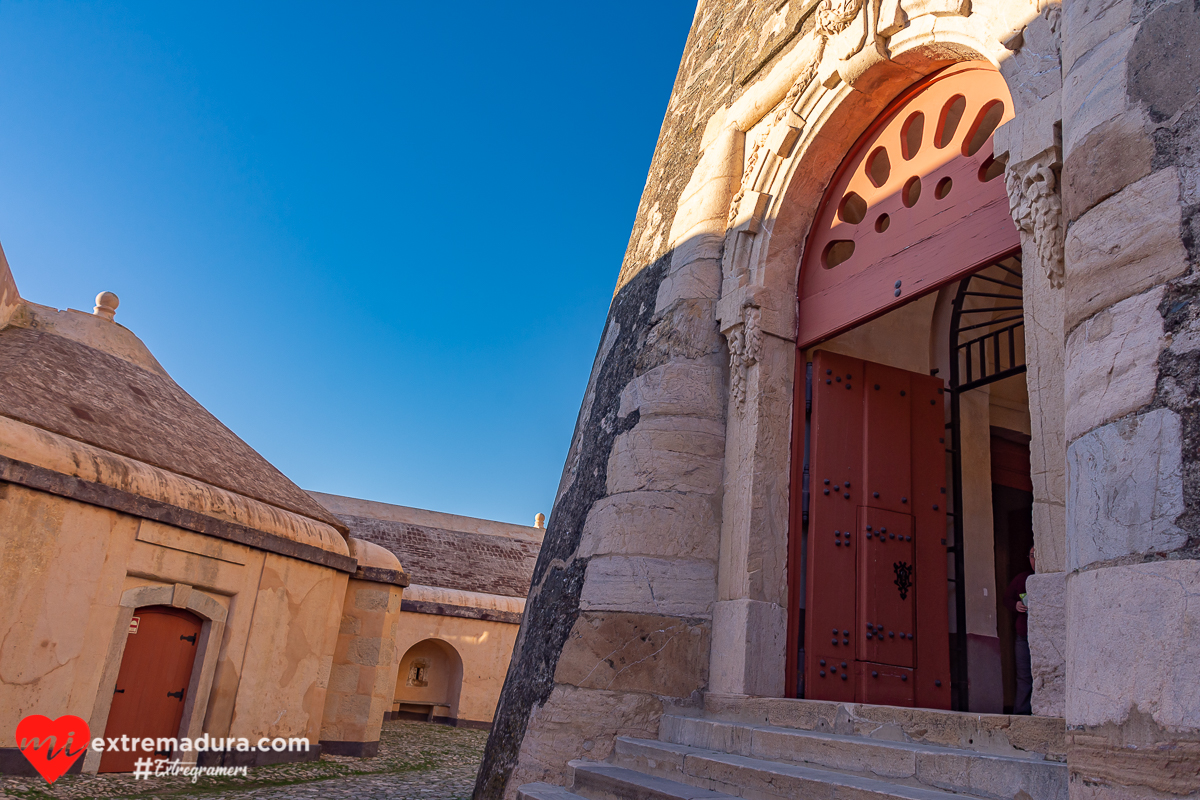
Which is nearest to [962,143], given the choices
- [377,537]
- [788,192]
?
[788,192]

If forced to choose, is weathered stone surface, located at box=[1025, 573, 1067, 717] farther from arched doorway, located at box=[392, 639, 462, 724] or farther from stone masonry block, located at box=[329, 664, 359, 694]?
arched doorway, located at box=[392, 639, 462, 724]

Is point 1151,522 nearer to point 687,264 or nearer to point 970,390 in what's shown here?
point 687,264

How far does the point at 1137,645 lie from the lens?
1.75 meters

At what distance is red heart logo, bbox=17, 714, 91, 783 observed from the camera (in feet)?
21.0

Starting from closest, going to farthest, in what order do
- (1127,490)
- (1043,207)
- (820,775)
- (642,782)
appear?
(1127,490) < (820,775) < (1043,207) < (642,782)

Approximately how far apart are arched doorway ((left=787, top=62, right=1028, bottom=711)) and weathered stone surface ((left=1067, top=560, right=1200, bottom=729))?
2.47m

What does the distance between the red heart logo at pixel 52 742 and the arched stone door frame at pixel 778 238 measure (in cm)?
544

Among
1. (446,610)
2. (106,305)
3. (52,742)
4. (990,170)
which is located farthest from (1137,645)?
(446,610)

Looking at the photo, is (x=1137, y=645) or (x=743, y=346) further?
(x=743, y=346)

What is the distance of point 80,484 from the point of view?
6668 millimetres

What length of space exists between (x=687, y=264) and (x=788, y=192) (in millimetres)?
814

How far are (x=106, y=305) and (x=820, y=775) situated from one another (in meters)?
10.3

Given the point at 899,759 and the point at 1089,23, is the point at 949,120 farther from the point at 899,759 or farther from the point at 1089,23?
the point at 899,759

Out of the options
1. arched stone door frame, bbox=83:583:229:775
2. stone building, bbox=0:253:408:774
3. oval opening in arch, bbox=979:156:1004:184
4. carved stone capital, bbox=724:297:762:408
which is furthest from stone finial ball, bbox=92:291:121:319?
oval opening in arch, bbox=979:156:1004:184
